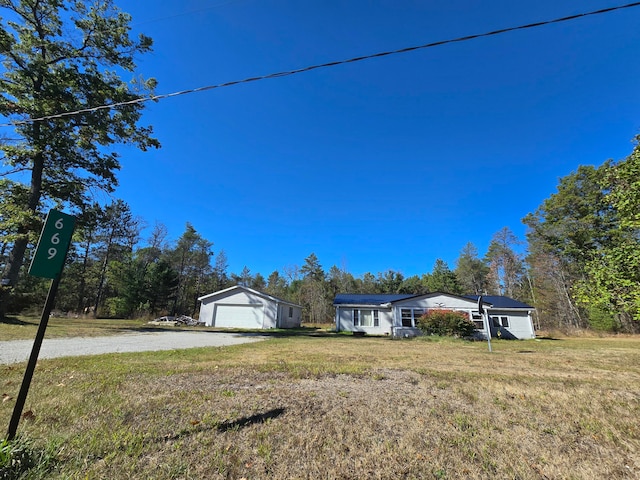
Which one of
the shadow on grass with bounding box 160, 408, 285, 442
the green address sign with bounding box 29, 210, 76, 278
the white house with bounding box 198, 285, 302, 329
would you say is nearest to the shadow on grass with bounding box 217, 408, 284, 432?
the shadow on grass with bounding box 160, 408, 285, 442

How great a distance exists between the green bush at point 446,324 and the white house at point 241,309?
512 inches

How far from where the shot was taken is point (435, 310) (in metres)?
19.6

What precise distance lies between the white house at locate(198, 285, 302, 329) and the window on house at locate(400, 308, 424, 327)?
11.1 meters

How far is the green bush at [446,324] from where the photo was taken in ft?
58.5

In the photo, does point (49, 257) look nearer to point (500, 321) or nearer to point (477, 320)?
point (477, 320)

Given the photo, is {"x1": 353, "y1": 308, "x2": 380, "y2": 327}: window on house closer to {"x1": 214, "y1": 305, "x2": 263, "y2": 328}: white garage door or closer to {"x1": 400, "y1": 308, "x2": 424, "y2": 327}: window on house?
{"x1": 400, "y1": 308, "x2": 424, "y2": 327}: window on house

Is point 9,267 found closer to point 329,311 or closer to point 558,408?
point 558,408

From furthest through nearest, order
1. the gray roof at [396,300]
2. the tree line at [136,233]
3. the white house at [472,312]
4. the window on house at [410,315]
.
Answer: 1. the gray roof at [396,300]
2. the window on house at [410,315]
3. the white house at [472,312]
4. the tree line at [136,233]

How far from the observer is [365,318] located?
24047mm

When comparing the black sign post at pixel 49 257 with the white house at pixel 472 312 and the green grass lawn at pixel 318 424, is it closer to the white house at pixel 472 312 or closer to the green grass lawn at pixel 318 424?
the green grass lawn at pixel 318 424

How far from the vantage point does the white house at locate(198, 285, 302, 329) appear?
25.4 metres

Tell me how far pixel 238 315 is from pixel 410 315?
1512 cm

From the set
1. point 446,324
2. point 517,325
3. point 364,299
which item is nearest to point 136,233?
point 364,299

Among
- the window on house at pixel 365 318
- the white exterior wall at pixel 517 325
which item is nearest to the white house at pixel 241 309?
the window on house at pixel 365 318
